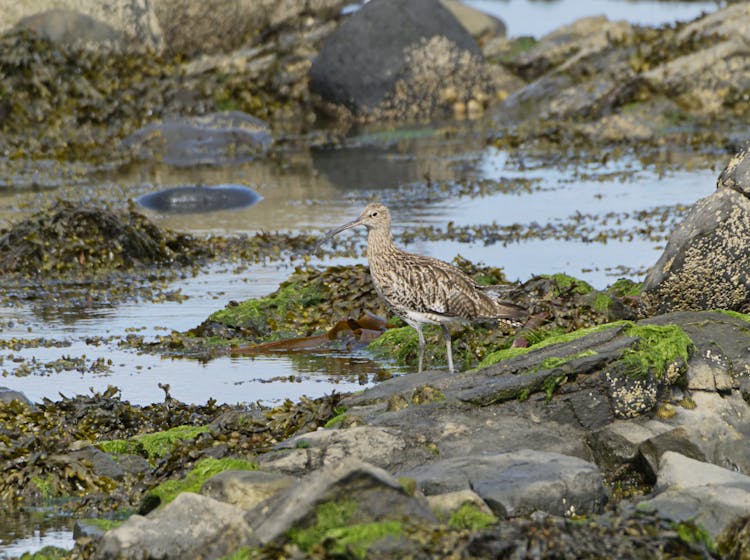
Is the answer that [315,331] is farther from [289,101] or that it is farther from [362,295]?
[289,101]

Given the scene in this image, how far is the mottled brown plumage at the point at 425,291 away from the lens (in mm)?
8766

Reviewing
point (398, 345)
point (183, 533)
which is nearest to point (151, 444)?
point (183, 533)

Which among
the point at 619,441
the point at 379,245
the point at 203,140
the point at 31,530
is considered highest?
the point at 203,140

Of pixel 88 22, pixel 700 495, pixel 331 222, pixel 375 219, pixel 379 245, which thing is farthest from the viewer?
pixel 88 22

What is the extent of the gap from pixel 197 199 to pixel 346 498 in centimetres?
1272

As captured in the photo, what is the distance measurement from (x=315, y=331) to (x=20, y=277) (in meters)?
3.81

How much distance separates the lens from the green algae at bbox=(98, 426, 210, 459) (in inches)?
298

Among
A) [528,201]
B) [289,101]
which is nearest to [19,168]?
[289,101]

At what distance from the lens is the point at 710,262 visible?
8688mm

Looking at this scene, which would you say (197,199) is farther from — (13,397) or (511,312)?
(13,397)

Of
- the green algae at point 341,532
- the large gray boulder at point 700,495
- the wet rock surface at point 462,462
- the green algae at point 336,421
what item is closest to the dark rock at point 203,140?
the wet rock surface at point 462,462

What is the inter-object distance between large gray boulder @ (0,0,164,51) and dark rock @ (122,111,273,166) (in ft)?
9.94

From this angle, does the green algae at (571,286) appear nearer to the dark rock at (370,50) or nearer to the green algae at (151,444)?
the green algae at (151,444)

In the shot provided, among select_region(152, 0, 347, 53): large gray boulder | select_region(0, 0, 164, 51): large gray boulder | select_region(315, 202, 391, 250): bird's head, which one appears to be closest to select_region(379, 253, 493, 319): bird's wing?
select_region(315, 202, 391, 250): bird's head
